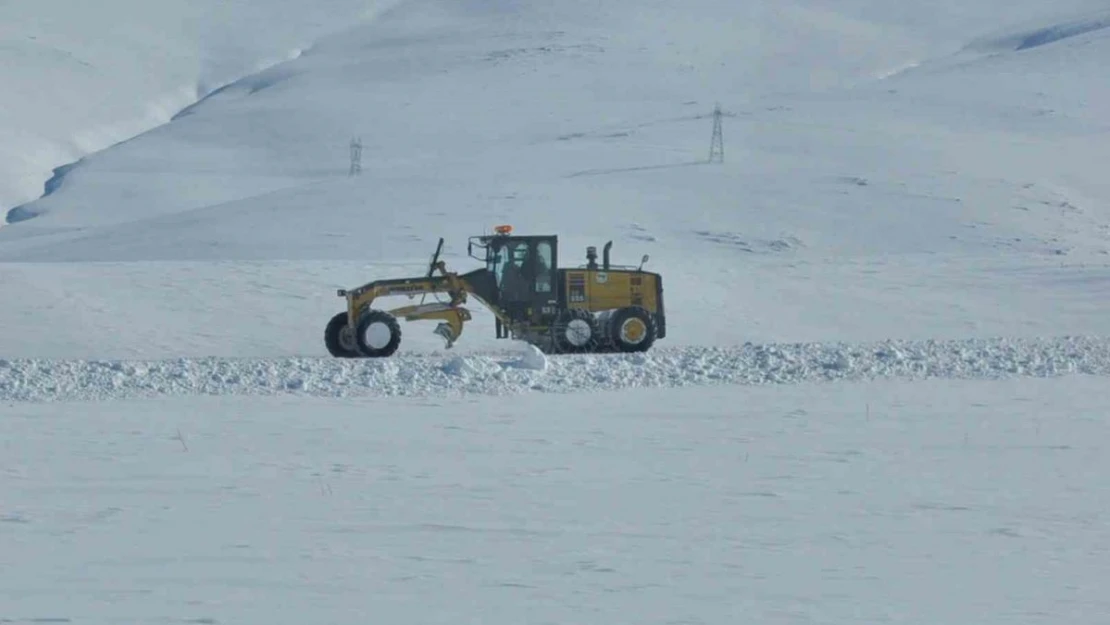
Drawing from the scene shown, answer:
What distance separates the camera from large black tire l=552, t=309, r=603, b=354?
18078mm

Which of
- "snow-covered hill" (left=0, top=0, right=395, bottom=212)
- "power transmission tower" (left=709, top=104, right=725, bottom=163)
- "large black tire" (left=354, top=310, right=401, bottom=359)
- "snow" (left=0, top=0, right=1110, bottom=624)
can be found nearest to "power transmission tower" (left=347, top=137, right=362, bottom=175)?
"snow" (left=0, top=0, right=1110, bottom=624)

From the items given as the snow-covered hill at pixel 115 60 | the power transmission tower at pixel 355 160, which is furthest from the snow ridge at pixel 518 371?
the snow-covered hill at pixel 115 60

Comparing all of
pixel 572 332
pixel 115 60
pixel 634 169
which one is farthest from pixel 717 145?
pixel 115 60

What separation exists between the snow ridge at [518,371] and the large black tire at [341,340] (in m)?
0.67

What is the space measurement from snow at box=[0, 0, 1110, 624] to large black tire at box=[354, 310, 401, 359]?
28.5 inches

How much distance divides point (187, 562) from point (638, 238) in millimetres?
28455

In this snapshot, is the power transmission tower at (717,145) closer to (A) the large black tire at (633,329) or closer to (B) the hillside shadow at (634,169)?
(B) the hillside shadow at (634,169)

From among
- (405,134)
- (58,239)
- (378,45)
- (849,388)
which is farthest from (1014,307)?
(378,45)

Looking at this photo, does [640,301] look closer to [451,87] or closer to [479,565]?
[479,565]

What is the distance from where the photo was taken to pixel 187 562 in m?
7.77

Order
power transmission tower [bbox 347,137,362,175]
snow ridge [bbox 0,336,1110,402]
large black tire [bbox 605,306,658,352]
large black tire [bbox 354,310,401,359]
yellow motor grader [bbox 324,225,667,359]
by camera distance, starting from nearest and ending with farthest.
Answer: snow ridge [bbox 0,336,1110,402] < large black tire [bbox 354,310,401,359] < yellow motor grader [bbox 324,225,667,359] < large black tire [bbox 605,306,658,352] < power transmission tower [bbox 347,137,362,175]

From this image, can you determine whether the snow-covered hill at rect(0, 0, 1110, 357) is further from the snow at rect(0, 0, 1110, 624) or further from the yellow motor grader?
the yellow motor grader

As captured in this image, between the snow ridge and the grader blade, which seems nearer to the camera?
the snow ridge

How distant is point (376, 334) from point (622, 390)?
3597 millimetres
